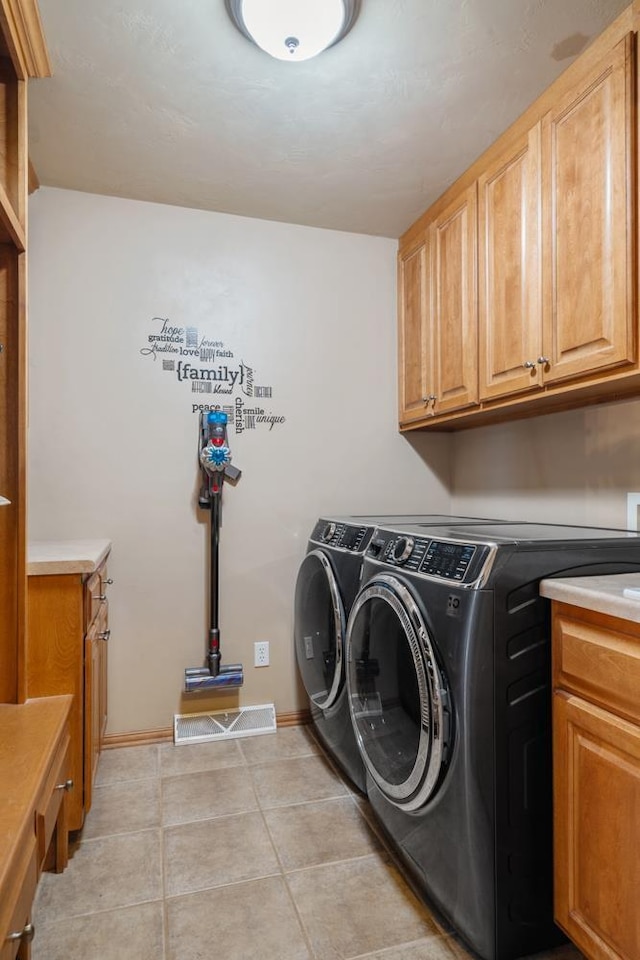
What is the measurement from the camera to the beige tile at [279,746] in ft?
7.49

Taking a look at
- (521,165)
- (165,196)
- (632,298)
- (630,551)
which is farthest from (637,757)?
(165,196)

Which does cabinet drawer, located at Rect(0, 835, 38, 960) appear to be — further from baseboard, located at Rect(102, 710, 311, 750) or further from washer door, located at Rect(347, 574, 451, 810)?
baseboard, located at Rect(102, 710, 311, 750)

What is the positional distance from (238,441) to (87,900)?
1745 mm

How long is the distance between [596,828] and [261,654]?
169cm

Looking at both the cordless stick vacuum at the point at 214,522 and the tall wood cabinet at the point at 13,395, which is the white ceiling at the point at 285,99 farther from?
the cordless stick vacuum at the point at 214,522

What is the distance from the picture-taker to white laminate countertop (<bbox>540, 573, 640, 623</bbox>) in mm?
1054

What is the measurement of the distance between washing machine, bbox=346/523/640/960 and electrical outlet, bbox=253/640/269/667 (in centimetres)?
125

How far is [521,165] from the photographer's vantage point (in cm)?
182

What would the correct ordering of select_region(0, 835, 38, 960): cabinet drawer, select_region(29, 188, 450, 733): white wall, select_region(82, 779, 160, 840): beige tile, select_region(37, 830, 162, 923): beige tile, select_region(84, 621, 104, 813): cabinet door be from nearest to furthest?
select_region(0, 835, 38, 960): cabinet drawer → select_region(37, 830, 162, 923): beige tile → select_region(84, 621, 104, 813): cabinet door → select_region(82, 779, 160, 840): beige tile → select_region(29, 188, 450, 733): white wall

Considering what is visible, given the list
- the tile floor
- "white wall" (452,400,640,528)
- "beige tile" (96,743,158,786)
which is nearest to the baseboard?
"beige tile" (96,743,158,786)

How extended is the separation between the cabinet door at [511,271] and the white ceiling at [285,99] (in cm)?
22

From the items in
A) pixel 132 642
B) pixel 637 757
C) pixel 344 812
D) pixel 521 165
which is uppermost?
pixel 521 165

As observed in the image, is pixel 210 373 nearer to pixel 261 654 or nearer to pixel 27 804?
pixel 261 654

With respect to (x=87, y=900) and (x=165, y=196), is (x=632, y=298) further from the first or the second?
(x=87, y=900)
